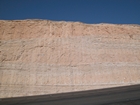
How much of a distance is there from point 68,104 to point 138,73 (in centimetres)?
2378

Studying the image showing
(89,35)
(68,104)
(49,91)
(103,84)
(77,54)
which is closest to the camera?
(68,104)

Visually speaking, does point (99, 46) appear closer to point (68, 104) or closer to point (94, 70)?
point (94, 70)

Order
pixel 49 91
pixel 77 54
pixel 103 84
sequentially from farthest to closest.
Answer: pixel 77 54
pixel 103 84
pixel 49 91

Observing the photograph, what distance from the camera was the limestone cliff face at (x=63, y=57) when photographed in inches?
1041

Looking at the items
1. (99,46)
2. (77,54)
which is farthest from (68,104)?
(99,46)

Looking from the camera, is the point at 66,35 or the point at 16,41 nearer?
the point at 16,41

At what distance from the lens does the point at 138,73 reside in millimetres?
30922

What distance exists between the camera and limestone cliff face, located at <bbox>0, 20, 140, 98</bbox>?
26.4 m

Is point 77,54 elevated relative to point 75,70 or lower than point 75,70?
elevated

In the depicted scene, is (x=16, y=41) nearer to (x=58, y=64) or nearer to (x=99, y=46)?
(x=58, y=64)

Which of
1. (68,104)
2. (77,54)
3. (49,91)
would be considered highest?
(77,54)

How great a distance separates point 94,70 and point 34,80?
8.22 m

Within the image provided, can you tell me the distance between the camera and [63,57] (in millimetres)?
29422

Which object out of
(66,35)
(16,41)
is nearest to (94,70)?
(66,35)
